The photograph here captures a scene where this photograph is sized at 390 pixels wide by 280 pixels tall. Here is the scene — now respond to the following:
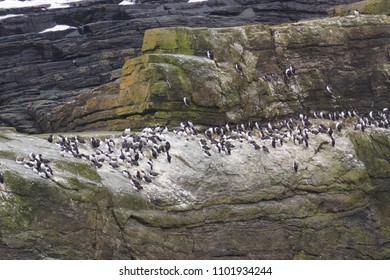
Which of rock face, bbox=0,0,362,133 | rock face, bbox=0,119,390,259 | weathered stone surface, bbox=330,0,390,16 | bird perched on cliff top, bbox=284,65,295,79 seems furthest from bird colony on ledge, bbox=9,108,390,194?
weathered stone surface, bbox=330,0,390,16

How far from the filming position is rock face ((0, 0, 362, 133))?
34.6 metres

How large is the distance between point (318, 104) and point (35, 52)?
55.5ft

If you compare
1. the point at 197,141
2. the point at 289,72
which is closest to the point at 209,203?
the point at 197,141

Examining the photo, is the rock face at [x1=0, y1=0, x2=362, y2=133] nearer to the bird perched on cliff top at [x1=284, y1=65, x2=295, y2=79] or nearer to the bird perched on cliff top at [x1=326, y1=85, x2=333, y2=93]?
the bird perched on cliff top at [x1=284, y1=65, x2=295, y2=79]

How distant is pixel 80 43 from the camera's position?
131 ft

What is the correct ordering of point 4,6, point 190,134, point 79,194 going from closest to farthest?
point 79,194, point 190,134, point 4,6

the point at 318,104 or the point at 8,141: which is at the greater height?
the point at 318,104

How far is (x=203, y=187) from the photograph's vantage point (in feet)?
75.6

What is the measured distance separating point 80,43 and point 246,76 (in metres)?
14.0

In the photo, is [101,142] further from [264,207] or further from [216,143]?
[264,207]

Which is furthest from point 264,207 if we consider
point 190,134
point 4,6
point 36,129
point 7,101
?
point 4,6

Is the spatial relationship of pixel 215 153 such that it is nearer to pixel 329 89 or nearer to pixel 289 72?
pixel 289 72

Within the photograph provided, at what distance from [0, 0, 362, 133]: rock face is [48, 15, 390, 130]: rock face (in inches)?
46.6

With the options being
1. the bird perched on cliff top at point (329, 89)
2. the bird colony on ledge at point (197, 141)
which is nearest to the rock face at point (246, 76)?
the bird perched on cliff top at point (329, 89)
